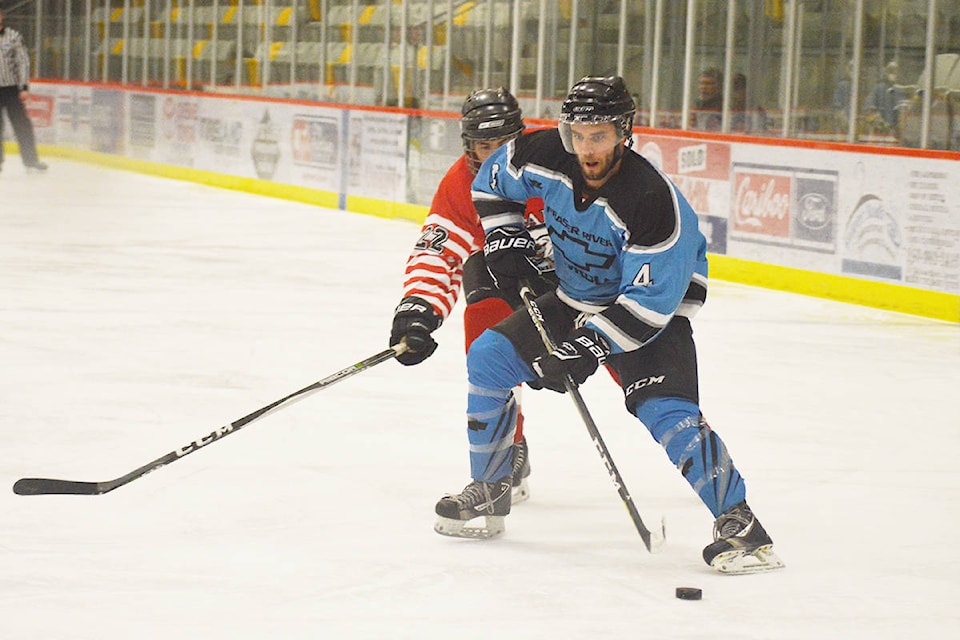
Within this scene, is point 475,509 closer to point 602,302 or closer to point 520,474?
point 520,474

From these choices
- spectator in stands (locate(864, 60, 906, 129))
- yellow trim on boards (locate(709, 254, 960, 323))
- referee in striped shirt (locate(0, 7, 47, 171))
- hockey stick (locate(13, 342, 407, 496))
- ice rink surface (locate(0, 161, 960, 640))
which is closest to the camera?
ice rink surface (locate(0, 161, 960, 640))

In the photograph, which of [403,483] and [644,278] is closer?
[644,278]

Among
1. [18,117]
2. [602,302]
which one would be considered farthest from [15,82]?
[602,302]

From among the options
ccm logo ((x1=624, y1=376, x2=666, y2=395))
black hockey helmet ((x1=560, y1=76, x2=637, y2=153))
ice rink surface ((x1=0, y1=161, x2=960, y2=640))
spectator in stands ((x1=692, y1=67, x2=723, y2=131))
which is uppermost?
spectator in stands ((x1=692, y1=67, x2=723, y2=131))

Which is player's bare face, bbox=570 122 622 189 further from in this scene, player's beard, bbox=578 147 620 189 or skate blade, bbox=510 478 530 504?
skate blade, bbox=510 478 530 504

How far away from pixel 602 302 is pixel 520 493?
65 centimetres

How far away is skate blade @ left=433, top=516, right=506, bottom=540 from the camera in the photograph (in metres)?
3.35

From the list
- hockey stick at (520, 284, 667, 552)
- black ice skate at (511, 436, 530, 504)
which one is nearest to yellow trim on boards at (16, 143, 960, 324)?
black ice skate at (511, 436, 530, 504)

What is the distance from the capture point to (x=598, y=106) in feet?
10.0

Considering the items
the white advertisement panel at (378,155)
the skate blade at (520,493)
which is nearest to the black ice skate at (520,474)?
the skate blade at (520,493)

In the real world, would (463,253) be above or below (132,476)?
above

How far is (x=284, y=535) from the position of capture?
3.34 meters

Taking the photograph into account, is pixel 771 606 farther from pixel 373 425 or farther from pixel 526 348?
pixel 373 425

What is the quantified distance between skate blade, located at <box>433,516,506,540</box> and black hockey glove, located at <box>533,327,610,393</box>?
1.50ft
